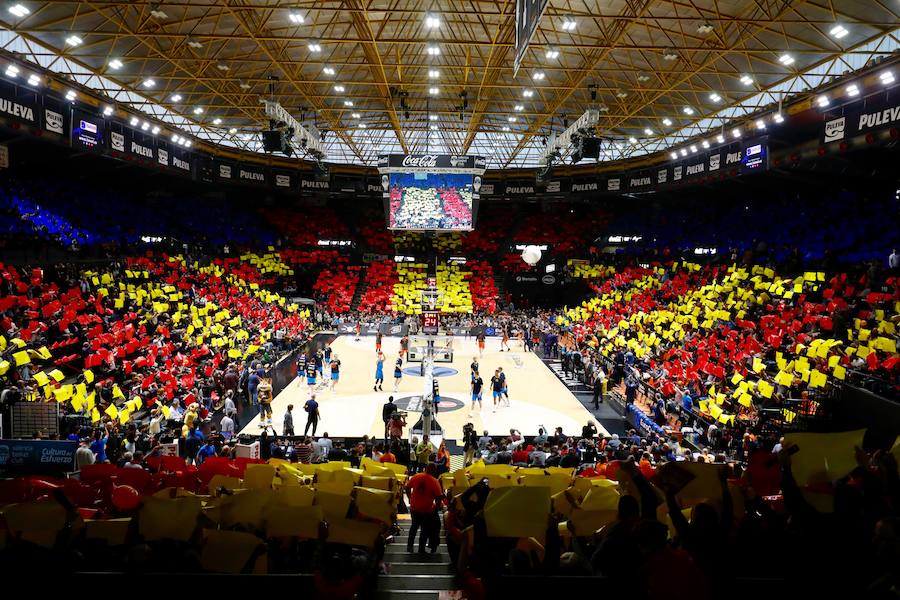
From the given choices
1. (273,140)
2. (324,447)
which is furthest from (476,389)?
(273,140)

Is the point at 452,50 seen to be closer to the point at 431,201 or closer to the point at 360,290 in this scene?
the point at 431,201

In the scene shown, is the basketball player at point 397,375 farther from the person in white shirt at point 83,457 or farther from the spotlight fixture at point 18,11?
the spotlight fixture at point 18,11

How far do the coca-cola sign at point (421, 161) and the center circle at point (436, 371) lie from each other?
9.31 m

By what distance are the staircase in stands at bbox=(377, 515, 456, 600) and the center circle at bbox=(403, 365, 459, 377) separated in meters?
16.4

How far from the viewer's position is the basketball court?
16.8m

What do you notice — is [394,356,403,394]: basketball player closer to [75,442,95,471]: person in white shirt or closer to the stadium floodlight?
the stadium floodlight

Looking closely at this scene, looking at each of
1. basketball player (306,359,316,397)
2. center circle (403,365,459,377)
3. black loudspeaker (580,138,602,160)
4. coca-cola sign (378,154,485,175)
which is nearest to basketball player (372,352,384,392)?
basketball player (306,359,316,397)

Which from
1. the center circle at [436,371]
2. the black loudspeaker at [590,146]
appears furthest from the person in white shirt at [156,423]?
the black loudspeaker at [590,146]

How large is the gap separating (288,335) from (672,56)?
64.0ft

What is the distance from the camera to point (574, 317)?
3303cm

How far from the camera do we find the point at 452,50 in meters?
21.2

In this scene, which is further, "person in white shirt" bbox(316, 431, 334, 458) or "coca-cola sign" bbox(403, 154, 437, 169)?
"coca-cola sign" bbox(403, 154, 437, 169)

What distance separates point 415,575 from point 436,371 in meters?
18.8

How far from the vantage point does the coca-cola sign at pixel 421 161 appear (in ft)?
86.0
